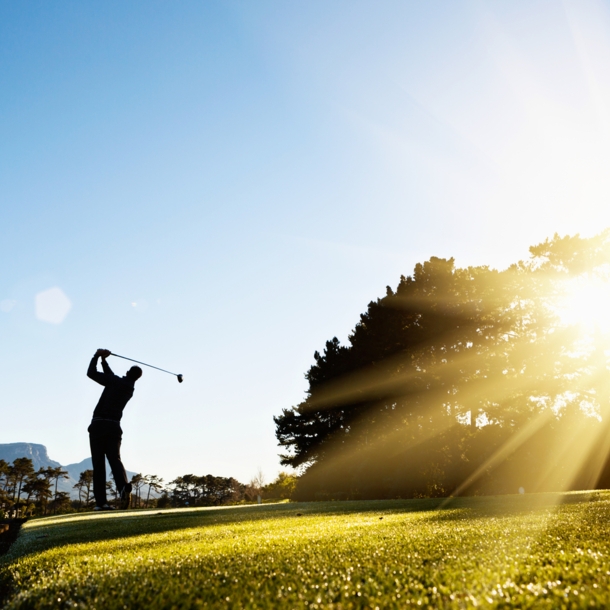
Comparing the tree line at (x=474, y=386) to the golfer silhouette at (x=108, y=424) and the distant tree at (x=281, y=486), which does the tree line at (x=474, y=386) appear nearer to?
the distant tree at (x=281, y=486)

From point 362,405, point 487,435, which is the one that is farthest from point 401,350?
point 487,435

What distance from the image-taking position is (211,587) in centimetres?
267

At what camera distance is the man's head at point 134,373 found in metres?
10.3

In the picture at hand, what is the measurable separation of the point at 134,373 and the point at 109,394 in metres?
0.77

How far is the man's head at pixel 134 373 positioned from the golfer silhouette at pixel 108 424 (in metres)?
0.20

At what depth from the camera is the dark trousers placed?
9.53 meters

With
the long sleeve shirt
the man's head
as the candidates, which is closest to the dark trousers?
the long sleeve shirt

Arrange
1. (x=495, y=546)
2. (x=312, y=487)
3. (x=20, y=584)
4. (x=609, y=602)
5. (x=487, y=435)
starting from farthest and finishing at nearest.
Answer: (x=312, y=487)
(x=487, y=435)
(x=495, y=546)
(x=20, y=584)
(x=609, y=602)

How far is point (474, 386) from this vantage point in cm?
2997

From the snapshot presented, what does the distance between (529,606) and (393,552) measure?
1.56m

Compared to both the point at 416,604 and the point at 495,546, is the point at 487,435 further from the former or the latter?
the point at 416,604

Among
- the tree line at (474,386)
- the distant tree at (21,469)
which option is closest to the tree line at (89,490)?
the distant tree at (21,469)

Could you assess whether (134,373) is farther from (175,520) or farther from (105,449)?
(175,520)

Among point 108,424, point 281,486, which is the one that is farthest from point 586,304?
point 281,486
